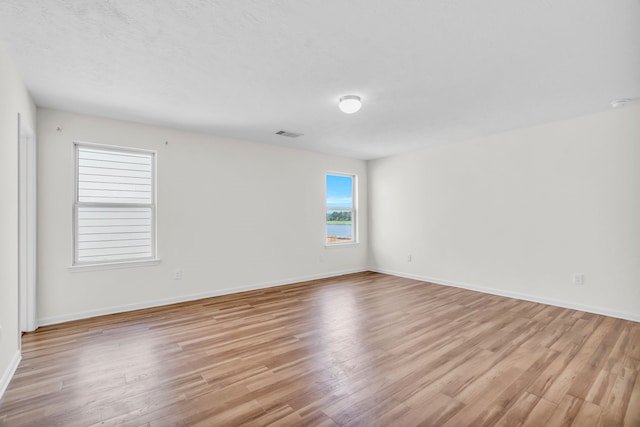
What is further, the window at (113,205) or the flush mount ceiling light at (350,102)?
the window at (113,205)

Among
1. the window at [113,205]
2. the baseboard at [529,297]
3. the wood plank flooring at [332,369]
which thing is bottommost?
the wood plank flooring at [332,369]

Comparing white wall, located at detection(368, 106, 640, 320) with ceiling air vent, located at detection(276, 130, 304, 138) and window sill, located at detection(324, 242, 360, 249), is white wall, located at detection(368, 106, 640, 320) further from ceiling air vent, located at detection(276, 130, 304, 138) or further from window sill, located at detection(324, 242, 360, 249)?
ceiling air vent, located at detection(276, 130, 304, 138)

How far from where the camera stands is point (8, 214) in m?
2.29

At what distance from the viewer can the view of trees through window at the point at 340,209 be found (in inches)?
242

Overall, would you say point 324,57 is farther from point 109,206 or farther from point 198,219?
point 109,206

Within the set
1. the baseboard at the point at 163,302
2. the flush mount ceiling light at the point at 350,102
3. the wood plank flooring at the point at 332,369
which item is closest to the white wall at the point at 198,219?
the baseboard at the point at 163,302

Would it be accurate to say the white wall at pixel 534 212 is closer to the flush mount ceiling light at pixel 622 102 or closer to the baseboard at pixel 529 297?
Answer: the baseboard at pixel 529 297

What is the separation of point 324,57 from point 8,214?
8.68ft

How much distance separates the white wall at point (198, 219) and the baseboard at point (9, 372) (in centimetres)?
109

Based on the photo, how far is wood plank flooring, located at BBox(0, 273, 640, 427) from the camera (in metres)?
1.85

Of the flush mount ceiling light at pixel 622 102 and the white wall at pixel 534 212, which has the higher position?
the flush mount ceiling light at pixel 622 102

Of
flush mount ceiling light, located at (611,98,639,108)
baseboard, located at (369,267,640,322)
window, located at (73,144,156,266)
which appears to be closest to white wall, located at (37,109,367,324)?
window, located at (73,144,156,266)

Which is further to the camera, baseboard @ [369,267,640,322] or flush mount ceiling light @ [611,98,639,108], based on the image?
baseboard @ [369,267,640,322]

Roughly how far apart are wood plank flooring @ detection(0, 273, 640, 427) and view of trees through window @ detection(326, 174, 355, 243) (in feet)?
8.04
